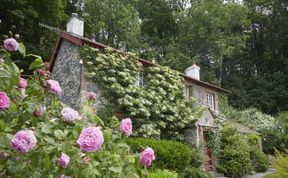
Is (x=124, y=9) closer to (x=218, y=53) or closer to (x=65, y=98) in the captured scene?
(x=218, y=53)

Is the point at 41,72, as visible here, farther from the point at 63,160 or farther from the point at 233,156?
the point at 233,156

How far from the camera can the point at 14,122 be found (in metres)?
2.70

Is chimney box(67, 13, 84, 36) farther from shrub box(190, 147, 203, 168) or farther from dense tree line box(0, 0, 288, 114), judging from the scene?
shrub box(190, 147, 203, 168)

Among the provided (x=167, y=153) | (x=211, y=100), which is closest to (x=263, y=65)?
(x=211, y=100)

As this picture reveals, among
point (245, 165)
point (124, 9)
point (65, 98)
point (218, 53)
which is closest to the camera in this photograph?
Result: point (65, 98)

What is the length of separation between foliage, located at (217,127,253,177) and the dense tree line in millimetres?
14499

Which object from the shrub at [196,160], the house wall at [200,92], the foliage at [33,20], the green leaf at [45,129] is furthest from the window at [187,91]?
the green leaf at [45,129]

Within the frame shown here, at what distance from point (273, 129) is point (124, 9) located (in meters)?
15.6

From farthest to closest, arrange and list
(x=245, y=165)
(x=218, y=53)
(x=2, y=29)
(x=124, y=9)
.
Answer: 1. (x=218, y=53)
2. (x=124, y=9)
3. (x=2, y=29)
4. (x=245, y=165)

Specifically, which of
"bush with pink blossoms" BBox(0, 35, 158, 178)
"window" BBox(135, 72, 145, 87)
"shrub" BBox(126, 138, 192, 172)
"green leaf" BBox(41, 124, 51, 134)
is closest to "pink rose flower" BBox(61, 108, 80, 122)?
"bush with pink blossoms" BBox(0, 35, 158, 178)

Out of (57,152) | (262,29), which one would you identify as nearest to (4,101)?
(57,152)

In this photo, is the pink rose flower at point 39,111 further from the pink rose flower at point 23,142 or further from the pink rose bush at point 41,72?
the pink rose flower at point 23,142

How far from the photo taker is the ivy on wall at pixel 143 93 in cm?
1447

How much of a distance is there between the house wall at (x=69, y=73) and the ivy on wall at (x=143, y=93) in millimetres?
606
